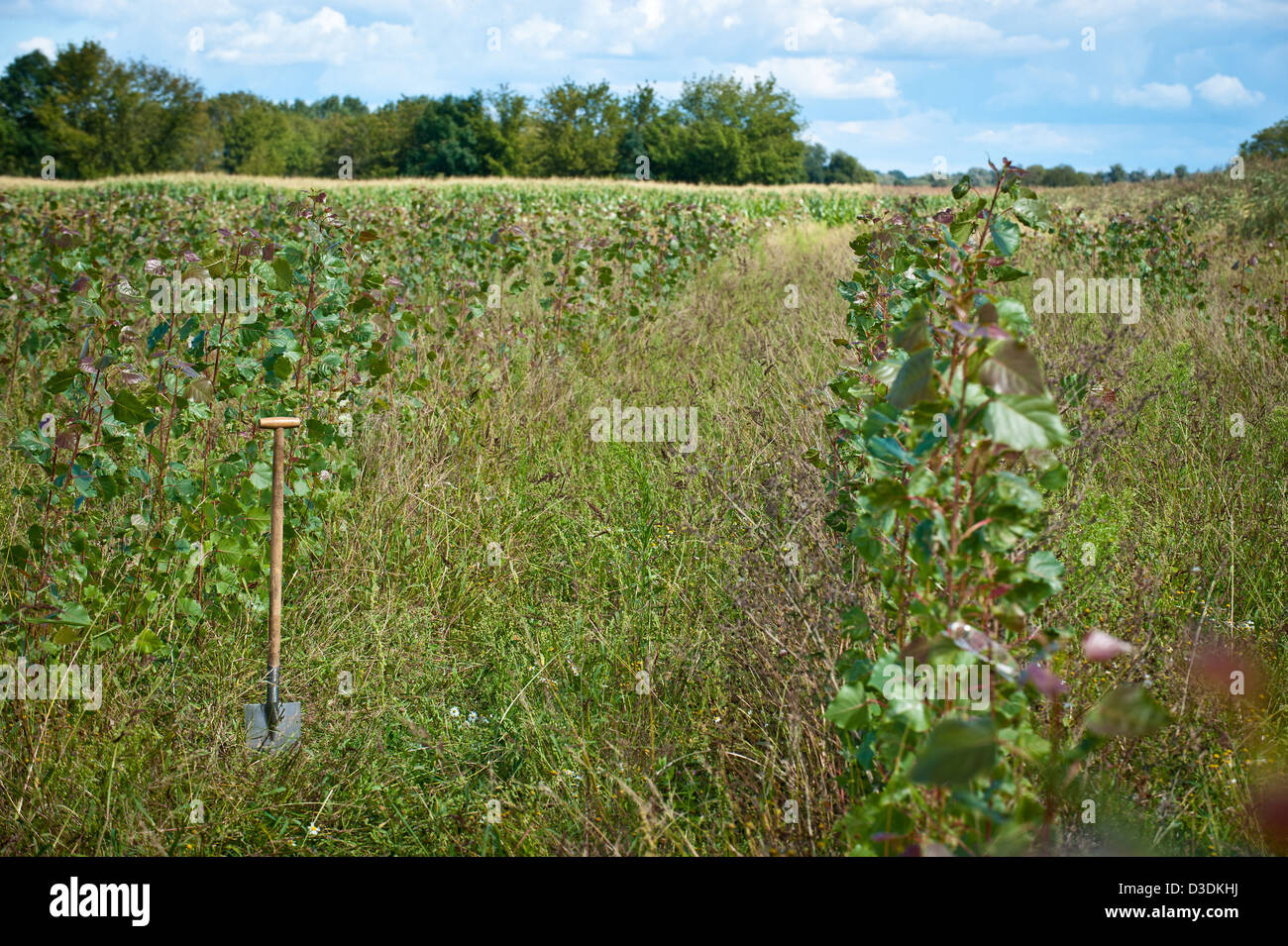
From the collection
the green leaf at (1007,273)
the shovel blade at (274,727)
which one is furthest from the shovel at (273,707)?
the green leaf at (1007,273)

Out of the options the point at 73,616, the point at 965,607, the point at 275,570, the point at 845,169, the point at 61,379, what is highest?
the point at 845,169

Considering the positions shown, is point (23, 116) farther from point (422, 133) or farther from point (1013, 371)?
point (1013, 371)

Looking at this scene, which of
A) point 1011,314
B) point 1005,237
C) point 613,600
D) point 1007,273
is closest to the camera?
point 1011,314

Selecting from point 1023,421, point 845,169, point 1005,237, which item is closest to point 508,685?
point 1005,237

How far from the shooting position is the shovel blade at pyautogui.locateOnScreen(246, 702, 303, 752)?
2.66 metres

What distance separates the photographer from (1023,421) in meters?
1.28

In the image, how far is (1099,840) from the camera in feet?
6.43

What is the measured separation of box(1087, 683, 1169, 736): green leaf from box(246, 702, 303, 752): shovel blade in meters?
2.25

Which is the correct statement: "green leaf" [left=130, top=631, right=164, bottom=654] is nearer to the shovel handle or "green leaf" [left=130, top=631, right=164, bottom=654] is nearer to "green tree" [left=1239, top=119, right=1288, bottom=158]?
the shovel handle

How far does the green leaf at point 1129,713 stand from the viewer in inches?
46.6

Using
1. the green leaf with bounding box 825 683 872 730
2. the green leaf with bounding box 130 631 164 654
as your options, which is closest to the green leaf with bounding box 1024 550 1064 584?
the green leaf with bounding box 825 683 872 730

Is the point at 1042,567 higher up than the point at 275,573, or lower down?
higher up

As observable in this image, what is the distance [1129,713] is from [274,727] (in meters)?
2.34
